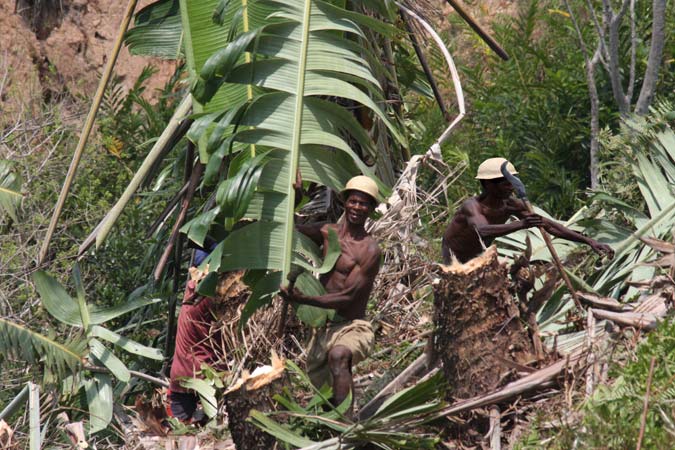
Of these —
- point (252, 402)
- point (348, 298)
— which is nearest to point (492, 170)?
point (348, 298)

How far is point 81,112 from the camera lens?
11953 mm

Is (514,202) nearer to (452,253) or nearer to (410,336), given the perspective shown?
(452,253)

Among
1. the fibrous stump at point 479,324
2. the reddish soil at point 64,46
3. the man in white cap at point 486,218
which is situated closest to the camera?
the fibrous stump at point 479,324

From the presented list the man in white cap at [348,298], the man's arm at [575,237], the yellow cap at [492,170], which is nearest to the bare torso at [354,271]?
the man in white cap at [348,298]

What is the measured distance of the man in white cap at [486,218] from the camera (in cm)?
607

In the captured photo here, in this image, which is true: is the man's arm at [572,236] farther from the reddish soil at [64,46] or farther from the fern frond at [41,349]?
the reddish soil at [64,46]

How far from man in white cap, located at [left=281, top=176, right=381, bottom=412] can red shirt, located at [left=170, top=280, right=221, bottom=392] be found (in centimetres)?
122

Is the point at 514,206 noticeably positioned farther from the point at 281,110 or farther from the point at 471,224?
the point at 281,110

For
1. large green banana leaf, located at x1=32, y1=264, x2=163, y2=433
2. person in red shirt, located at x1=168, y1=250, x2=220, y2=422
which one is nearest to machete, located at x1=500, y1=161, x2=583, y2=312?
person in red shirt, located at x1=168, y1=250, x2=220, y2=422

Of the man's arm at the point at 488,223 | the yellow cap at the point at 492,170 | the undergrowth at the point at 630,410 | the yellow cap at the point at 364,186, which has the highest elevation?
the yellow cap at the point at 492,170

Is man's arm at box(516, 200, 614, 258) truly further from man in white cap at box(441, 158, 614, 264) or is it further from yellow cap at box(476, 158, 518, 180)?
yellow cap at box(476, 158, 518, 180)

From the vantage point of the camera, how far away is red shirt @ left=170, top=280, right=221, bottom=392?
729 centimetres

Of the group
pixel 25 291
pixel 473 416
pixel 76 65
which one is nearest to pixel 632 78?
pixel 473 416

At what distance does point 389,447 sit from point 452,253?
4.32 ft
